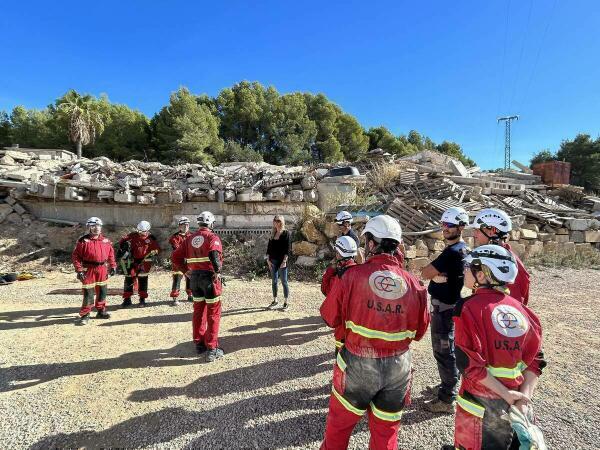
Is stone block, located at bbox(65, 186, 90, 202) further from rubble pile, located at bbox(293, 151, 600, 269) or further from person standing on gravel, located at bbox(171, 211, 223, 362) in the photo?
person standing on gravel, located at bbox(171, 211, 223, 362)

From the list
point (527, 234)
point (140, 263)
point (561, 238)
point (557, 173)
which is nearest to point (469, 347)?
point (140, 263)

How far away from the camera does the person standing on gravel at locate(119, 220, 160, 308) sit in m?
6.18

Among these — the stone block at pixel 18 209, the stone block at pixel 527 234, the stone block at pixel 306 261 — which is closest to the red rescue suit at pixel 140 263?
the stone block at pixel 306 261

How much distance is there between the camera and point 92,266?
535cm

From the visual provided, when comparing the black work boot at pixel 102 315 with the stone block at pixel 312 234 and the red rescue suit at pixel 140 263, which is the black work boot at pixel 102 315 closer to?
the red rescue suit at pixel 140 263

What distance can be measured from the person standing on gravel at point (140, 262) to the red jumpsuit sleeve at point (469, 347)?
6.15 metres

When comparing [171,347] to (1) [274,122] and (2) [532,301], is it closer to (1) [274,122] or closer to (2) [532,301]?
(2) [532,301]

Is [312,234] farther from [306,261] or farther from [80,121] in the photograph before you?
[80,121]

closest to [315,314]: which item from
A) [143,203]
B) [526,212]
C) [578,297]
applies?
[578,297]

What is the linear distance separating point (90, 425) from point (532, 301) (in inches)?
309

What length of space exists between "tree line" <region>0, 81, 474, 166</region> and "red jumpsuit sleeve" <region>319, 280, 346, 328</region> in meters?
24.5

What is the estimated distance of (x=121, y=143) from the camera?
2708 cm

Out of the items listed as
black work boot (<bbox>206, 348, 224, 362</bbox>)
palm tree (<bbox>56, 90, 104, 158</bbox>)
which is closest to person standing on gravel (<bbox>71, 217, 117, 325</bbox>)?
black work boot (<bbox>206, 348, 224, 362</bbox>)

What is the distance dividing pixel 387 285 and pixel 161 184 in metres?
10.8
